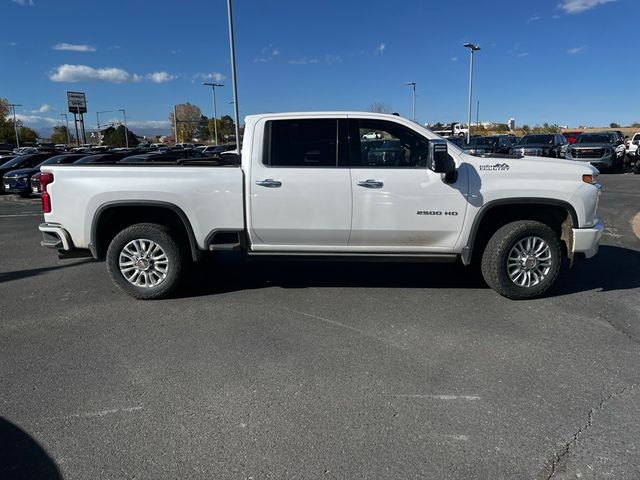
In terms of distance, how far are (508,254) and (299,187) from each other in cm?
234

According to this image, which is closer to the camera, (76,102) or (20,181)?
(20,181)

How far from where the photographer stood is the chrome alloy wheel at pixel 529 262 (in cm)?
504

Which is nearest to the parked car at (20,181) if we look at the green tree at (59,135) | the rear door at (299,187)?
the rear door at (299,187)

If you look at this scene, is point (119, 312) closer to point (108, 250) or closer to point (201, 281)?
point (108, 250)

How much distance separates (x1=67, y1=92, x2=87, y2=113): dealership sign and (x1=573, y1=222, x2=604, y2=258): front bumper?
303 ft

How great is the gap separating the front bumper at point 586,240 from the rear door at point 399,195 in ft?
4.00

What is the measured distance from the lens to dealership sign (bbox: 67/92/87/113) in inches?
3233

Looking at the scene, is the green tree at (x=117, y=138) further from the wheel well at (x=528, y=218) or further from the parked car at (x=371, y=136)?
the wheel well at (x=528, y=218)

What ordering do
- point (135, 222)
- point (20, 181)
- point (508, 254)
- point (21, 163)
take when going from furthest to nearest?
1. point (21, 163)
2. point (20, 181)
3. point (135, 222)
4. point (508, 254)

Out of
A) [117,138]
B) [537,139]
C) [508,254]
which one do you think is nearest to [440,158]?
[508,254]

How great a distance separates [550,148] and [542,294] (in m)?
20.4

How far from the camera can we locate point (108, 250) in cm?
521

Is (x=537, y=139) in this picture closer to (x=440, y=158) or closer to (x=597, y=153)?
(x=597, y=153)

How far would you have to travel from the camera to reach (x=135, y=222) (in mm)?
5387
